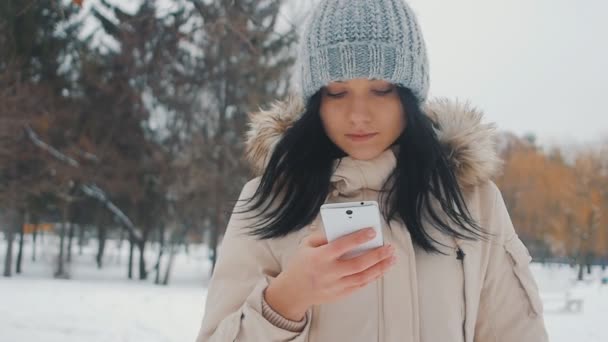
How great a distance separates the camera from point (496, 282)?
1426mm

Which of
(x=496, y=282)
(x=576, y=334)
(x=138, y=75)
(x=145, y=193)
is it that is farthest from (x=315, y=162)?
(x=145, y=193)

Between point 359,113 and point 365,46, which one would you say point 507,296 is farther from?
point 365,46

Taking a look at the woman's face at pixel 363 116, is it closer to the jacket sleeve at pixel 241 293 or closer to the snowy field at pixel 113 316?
the jacket sleeve at pixel 241 293

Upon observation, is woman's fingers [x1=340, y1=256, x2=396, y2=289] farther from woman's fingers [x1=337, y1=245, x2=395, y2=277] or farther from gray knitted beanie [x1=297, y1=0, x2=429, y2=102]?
gray knitted beanie [x1=297, y1=0, x2=429, y2=102]

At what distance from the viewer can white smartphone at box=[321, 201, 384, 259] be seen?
1.02m

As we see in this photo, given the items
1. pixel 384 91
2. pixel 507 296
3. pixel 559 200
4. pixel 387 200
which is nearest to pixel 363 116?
pixel 384 91

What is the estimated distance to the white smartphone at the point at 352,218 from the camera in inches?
40.1

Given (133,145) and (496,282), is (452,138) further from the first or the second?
(133,145)

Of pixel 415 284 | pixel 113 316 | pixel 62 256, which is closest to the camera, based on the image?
pixel 415 284

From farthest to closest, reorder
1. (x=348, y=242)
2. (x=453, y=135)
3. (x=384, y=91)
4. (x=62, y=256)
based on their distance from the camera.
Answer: (x=62, y=256) < (x=453, y=135) < (x=384, y=91) < (x=348, y=242)

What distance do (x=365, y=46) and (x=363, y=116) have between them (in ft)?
0.68

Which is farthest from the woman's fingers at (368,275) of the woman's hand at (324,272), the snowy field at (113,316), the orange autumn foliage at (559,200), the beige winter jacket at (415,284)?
the orange autumn foliage at (559,200)

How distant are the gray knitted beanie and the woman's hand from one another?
518 millimetres

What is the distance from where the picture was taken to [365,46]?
55.0 inches
